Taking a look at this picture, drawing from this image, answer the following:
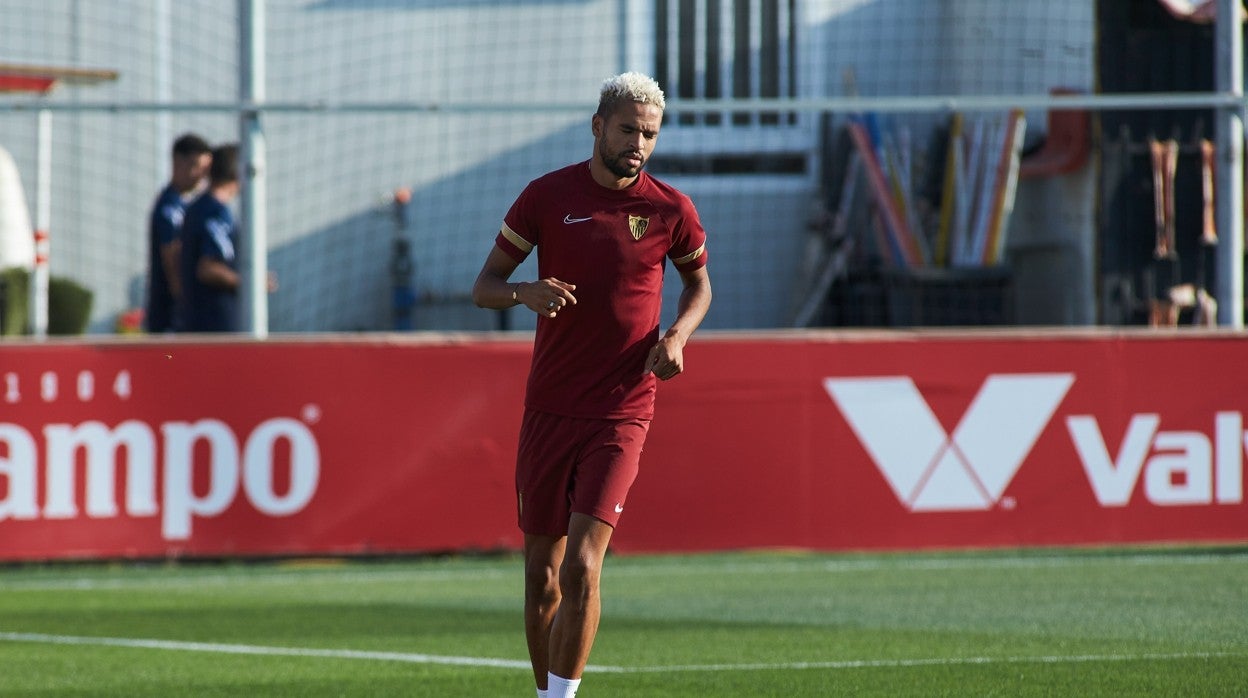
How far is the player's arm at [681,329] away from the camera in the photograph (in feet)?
17.9

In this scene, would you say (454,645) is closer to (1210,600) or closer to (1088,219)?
(1210,600)

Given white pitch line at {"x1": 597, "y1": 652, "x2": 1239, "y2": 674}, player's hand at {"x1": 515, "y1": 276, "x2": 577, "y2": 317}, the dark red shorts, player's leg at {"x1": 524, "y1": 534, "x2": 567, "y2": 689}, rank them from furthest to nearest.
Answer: white pitch line at {"x1": 597, "y1": 652, "x2": 1239, "y2": 674}, player's leg at {"x1": 524, "y1": 534, "x2": 567, "y2": 689}, the dark red shorts, player's hand at {"x1": 515, "y1": 276, "x2": 577, "y2": 317}

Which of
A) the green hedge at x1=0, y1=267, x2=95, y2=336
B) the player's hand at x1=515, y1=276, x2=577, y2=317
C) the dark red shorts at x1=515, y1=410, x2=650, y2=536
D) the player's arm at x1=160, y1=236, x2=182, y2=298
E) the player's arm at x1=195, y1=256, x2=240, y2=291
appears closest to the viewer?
the player's hand at x1=515, y1=276, x2=577, y2=317

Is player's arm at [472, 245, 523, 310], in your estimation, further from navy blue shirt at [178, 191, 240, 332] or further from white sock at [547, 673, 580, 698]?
navy blue shirt at [178, 191, 240, 332]

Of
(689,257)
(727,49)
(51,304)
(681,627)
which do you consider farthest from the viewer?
(727,49)

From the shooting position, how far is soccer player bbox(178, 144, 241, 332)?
11.1 m

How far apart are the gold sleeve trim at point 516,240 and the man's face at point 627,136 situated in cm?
35

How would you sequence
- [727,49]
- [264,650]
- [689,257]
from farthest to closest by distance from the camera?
[727,49], [264,650], [689,257]

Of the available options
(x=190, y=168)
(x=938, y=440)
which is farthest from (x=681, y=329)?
(x=190, y=168)

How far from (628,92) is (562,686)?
1.78 meters

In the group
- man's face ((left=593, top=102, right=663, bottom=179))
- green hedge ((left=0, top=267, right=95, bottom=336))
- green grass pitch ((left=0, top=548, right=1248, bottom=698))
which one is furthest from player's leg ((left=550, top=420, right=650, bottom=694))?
green hedge ((left=0, top=267, right=95, bottom=336))

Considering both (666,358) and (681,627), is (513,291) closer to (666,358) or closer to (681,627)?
(666,358)

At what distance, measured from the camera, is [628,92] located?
5.43 metres

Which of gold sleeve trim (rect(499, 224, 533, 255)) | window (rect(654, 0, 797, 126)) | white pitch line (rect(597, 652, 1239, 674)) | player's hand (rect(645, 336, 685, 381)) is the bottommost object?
white pitch line (rect(597, 652, 1239, 674))
